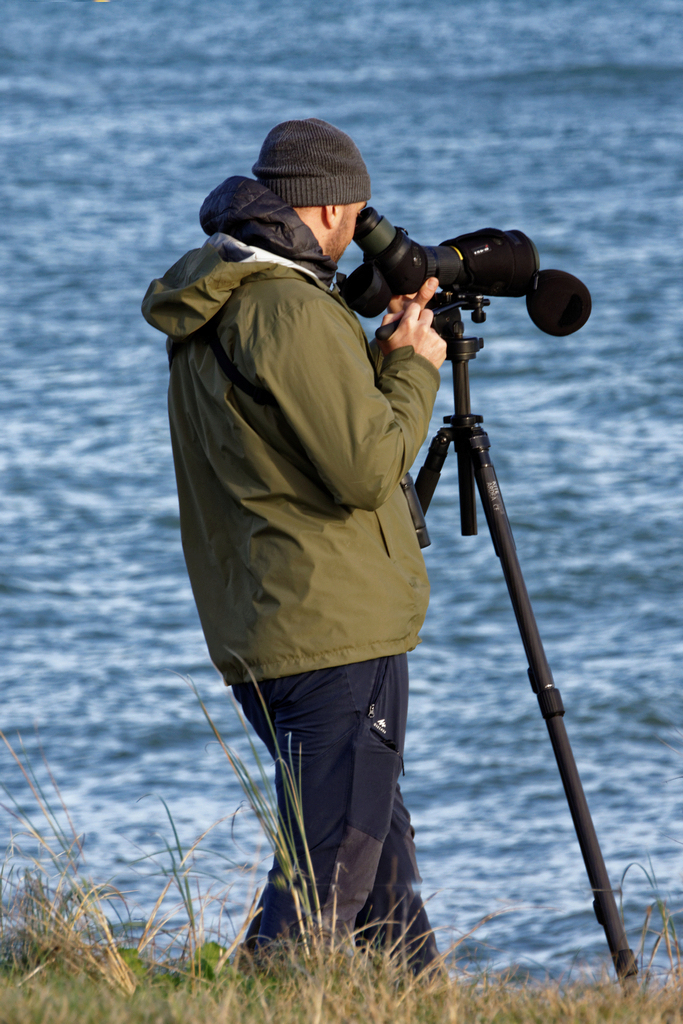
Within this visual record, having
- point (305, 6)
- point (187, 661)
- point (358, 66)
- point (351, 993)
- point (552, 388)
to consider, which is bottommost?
point (187, 661)

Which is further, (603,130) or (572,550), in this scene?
(603,130)

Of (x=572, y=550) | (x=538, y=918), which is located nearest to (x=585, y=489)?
(x=572, y=550)

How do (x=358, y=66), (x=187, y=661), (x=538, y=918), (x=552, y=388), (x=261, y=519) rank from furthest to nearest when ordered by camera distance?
(x=358, y=66), (x=552, y=388), (x=187, y=661), (x=538, y=918), (x=261, y=519)

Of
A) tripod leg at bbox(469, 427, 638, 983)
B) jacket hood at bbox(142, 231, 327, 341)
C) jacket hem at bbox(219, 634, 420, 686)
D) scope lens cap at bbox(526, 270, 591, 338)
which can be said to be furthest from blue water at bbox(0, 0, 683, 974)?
scope lens cap at bbox(526, 270, 591, 338)

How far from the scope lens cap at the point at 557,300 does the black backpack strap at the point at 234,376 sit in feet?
2.17

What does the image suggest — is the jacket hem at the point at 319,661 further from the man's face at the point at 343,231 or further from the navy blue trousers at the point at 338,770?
the man's face at the point at 343,231

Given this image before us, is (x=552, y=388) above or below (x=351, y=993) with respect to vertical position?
above

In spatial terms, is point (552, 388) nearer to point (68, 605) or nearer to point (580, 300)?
point (68, 605)

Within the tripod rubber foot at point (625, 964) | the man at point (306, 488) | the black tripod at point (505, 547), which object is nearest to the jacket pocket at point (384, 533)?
the man at point (306, 488)

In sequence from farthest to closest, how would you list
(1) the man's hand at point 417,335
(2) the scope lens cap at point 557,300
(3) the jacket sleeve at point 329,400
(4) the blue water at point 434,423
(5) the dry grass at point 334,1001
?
Answer: 1. (4) the blue water at point 434,423
2. (2) the scope lens cap at point 557,300
3. (1) the man's hand at point 417,335
4. (3) the jacket sleeve at point 329,400
5. (5) the dry grass at point 334,1001

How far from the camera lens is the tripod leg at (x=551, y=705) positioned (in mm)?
2078

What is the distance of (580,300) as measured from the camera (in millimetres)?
2285

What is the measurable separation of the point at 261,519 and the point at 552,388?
23.8ft

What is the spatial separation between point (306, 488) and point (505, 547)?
48 cm
